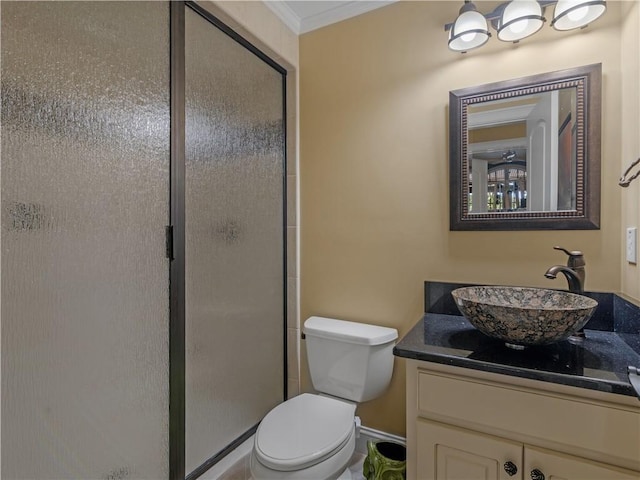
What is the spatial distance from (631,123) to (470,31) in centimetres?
70

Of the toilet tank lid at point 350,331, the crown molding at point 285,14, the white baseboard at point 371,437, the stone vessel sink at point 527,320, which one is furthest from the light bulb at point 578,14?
the white baseboard at point 371,437

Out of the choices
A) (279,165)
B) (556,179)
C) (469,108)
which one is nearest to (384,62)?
(469,108)

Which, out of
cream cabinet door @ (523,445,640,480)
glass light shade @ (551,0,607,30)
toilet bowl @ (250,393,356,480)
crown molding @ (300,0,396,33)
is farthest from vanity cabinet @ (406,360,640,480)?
crown molding @ (300,0,396,33)

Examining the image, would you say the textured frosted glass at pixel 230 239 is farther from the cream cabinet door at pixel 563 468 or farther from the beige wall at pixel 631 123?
the beige wall at pixel 631 123

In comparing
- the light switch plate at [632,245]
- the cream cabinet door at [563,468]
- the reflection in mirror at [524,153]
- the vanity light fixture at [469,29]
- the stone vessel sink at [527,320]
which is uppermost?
the vanity light fixture at [469,29]

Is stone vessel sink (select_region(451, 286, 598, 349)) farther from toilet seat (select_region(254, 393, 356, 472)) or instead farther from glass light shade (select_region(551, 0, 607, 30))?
glass light shade (select_region(551, 0, 607, 30))

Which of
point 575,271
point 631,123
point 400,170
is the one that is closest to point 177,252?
point 400,170

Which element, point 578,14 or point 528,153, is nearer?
point 578,14

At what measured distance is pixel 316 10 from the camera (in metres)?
1.85

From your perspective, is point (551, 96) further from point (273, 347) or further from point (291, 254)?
point (273, 347)

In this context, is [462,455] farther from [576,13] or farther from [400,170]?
[576,13]

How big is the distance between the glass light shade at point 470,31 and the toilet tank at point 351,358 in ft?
4.43

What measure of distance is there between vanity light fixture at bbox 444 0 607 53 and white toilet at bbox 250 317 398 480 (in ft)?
4.48

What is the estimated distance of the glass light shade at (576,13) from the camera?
125 cm
